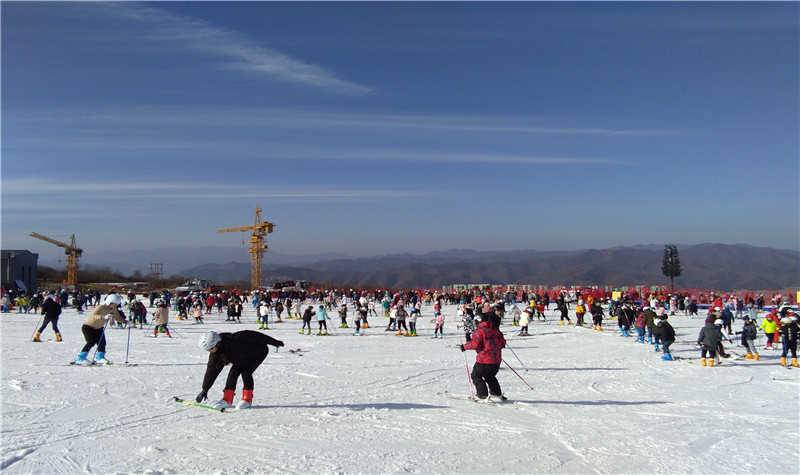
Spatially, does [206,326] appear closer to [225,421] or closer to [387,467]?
[225,421]

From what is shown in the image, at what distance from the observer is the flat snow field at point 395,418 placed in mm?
5867

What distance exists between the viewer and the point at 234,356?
7.77m

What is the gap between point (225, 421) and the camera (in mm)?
7207

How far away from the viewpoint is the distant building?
61062 millimetres

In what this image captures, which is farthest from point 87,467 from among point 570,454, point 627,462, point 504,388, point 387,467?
point 504,388

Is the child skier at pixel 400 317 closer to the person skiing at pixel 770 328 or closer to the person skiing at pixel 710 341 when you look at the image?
the person skiing at pixel 710 341

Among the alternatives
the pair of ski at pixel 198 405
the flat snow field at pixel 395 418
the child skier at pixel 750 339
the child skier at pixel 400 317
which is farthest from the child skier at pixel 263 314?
the child skier at pixel 750 339

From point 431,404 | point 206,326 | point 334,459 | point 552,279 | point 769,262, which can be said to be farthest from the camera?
point 769,262

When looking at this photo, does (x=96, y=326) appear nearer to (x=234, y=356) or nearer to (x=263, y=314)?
(x=234, y=356)

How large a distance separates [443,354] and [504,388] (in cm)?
531

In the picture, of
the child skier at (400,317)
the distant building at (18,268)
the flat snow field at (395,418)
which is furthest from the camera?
the distant building at (18,268)

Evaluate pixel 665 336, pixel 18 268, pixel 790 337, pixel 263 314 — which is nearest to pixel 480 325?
pixel 665 336

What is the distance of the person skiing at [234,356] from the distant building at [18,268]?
5843cm

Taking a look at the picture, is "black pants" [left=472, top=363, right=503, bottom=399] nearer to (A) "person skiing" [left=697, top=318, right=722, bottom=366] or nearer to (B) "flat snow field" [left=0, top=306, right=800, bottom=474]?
(B) "flat snow field" [left=0, top=306, right=800, bottom=474]
